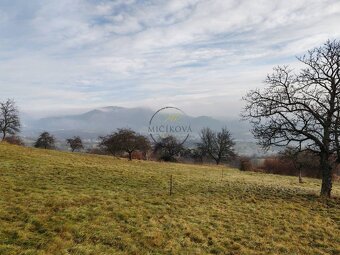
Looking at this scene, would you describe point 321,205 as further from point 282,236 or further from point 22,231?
point 22,231

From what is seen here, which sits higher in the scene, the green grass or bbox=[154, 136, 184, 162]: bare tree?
bbox=[154, 136, 184, 162]: bare tree

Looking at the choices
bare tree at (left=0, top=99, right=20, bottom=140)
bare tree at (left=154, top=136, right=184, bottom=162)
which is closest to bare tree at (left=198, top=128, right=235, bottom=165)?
bare tree at (left=154, top=136, right=184, bottom=162)

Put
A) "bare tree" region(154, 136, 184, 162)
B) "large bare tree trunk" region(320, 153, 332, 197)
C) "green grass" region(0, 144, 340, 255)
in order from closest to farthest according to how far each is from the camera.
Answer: "green grass" region(0, 144, 340, 255), "large bare tree trunk" region(320, 153, 332, 197), "bare tree" region(154, 136, 184, 162)

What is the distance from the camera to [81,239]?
41.4ft

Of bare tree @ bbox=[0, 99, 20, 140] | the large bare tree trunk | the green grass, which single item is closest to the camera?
the green grass

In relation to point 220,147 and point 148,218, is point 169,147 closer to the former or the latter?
point 220,147

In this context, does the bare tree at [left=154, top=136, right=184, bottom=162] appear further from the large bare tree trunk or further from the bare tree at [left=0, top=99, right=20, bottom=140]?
the large bare tree trunk

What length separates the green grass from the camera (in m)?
12.6

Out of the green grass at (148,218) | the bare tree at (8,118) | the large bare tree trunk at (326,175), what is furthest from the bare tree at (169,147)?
the green grass at (148,218)

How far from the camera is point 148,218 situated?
1666cm

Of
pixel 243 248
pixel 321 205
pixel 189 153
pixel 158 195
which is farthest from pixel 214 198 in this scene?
pixel 189 153

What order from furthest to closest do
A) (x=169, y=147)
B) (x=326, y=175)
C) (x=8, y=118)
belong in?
1. (x=169, y=147)
2. (x=8, y=118)
3. (x=326, y=175)

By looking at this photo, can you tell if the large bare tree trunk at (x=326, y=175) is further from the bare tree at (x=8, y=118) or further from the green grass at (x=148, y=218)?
the bare tree at (x=8, y=118)

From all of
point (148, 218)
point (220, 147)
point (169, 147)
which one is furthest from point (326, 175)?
point (169, 147)
